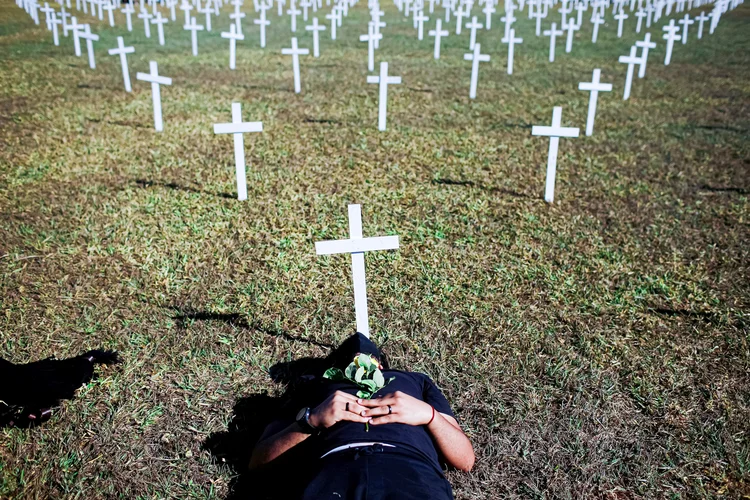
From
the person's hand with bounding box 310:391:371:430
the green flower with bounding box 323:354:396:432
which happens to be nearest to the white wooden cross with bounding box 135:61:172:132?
the green flower with bounding box 323:354:396:432

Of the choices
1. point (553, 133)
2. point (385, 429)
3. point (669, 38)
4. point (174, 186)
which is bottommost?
point (174, 186)

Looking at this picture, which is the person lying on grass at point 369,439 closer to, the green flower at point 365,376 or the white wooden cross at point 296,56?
the green flower at point 365,376

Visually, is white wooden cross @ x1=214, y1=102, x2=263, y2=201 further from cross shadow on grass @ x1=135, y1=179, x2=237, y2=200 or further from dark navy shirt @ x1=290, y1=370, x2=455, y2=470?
dark navy shirt @ x1=290, y1=370, x2=455, y2=470

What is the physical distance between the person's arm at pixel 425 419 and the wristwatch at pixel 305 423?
0.26 m

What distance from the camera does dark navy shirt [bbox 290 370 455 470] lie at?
2691 millimetres

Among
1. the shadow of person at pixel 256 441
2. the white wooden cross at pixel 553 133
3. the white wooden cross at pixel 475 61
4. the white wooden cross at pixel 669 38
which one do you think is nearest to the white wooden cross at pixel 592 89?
the white wooden cross at pixel 475 61

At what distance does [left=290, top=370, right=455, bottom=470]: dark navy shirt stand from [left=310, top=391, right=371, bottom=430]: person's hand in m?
0.03

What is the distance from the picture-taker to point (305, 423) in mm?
2875

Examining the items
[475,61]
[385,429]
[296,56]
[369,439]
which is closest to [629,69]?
[475,61]

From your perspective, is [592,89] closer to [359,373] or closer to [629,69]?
[629,69]

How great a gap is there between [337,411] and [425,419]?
1.40ft

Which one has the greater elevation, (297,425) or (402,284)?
(297,425)

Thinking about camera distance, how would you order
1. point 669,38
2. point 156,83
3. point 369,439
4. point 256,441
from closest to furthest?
point 369,439 < point 256,441 < point 156,83 < point 669,38

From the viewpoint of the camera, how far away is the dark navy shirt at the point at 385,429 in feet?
8.83
